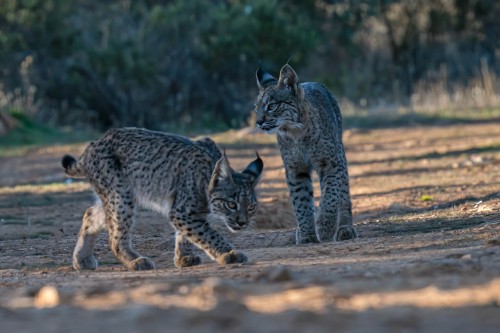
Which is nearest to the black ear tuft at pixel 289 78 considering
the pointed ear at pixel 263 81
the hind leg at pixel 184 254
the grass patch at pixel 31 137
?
the pointed ear at pixel 263 81

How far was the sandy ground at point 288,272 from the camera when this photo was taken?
207 inches

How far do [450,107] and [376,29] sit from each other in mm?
11990

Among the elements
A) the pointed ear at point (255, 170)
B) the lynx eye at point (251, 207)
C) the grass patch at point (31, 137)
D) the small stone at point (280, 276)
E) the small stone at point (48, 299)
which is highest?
the grass patch at point (31, 137)

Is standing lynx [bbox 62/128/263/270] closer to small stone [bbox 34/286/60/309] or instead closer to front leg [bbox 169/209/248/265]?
front leg [bbox 169/209/248/265]

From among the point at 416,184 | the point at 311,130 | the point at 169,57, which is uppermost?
the point at 169,57

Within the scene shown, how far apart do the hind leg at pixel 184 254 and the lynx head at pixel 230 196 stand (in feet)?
1.45

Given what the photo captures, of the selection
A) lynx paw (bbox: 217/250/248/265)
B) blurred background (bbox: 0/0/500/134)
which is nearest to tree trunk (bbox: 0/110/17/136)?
blurred background (bbox: 0/0/500/134)

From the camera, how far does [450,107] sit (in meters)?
27.6

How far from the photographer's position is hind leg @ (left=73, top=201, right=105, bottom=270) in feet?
29.7

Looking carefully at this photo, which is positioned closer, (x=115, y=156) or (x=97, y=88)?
(x=115, y=156)

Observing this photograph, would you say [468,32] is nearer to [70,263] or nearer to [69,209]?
[69,209]

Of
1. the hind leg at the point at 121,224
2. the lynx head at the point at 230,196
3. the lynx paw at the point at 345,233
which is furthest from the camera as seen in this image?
the lynx paw at the point at 345,233

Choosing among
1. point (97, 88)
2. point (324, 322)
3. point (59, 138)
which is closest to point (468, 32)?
point (97, 88)

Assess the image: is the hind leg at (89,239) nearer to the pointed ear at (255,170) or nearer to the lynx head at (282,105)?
the pointed ear at (255,170)
